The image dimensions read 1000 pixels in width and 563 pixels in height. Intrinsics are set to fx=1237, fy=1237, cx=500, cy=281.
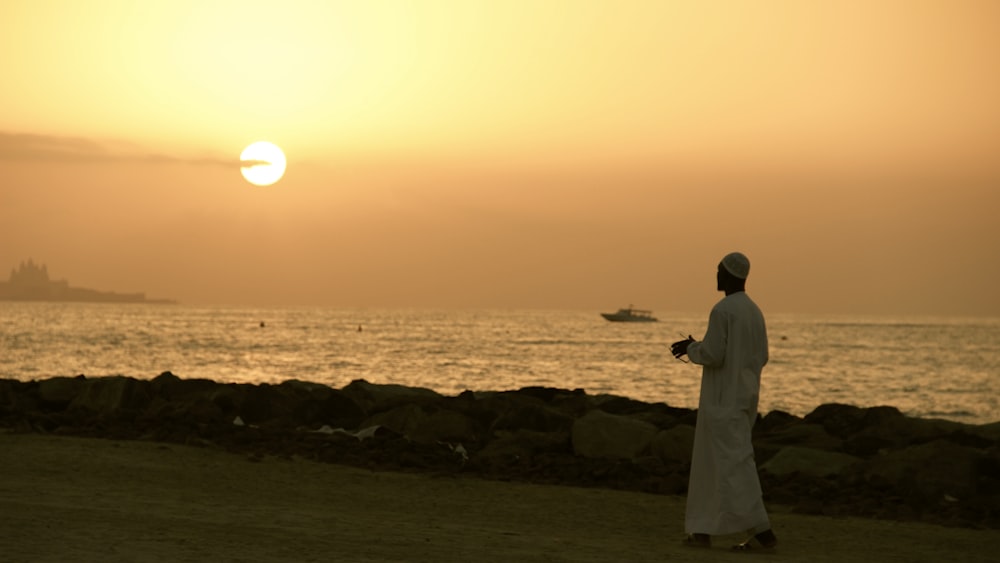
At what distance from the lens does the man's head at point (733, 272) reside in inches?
375

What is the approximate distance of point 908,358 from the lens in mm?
90938

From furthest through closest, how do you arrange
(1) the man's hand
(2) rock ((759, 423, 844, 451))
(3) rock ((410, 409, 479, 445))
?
(2) rock ((759, 423, 844, 451)) < (3) rock ((410, 409, 479, 445)) < (1) the man's hand

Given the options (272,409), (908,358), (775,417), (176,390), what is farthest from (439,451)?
(908,358)

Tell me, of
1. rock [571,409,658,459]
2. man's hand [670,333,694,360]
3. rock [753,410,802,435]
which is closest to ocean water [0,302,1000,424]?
Result: rock [753,410,802,435]

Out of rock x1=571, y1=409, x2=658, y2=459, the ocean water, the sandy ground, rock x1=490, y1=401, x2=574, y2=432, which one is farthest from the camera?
the ocean water

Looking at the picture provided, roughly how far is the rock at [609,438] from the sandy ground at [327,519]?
2.18 metres

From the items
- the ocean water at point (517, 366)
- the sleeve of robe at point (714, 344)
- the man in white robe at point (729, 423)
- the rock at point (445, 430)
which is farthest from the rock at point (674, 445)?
the ocean water at point (517, 366)

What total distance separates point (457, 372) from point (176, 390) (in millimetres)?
43499

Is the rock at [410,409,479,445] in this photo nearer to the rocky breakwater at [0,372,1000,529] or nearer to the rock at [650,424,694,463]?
the rocky breakwater at [0,372,1000,529]

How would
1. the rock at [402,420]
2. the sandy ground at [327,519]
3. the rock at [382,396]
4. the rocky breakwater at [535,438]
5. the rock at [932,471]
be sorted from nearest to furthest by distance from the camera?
the sandy ground at [327,519]
the rock at [932,471]
the rocky breakwater at [535,438]
the rock at [402,420]
the rock at [382,396]

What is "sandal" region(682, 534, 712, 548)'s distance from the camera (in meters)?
9.30

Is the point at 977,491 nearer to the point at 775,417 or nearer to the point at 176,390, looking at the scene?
the point at 775,417

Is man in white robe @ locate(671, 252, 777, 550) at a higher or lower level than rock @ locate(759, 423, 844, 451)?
higher

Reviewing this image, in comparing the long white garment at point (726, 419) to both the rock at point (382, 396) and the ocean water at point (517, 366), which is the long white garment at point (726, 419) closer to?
the rock at point (382, 396)
